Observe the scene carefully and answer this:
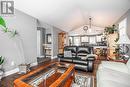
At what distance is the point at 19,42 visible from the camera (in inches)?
183

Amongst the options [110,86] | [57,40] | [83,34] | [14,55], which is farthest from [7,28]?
[83,34]

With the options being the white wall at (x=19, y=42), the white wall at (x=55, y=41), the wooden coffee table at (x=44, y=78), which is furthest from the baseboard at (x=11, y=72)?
the white wall at (x=55, y=41)

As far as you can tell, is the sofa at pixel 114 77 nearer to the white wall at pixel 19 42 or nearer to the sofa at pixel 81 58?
the sofa at pixel 81 58

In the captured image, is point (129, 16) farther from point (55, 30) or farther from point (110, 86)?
point (55, 30)

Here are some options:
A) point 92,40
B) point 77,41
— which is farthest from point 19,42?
point 92,40

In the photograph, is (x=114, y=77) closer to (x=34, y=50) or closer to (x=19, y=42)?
(x=19, y=42)

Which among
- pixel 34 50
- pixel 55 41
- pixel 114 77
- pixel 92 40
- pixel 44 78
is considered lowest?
pixel 44 78

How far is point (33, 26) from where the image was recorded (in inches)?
219

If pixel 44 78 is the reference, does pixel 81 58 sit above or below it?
above

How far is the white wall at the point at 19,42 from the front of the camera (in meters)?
4.02

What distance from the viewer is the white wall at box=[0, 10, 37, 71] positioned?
4023mm

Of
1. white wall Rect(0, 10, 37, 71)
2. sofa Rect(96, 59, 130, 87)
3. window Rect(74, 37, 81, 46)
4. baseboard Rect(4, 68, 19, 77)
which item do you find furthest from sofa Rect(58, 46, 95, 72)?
window Rect(74, 37, 81, 46)

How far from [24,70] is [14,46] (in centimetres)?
101

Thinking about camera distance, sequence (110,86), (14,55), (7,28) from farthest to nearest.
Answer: (14,55) → (7,28) → (110,86)
